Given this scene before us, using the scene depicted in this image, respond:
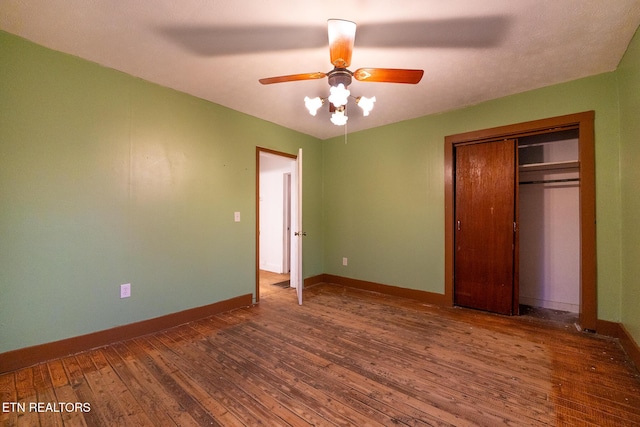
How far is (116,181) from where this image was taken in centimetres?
253

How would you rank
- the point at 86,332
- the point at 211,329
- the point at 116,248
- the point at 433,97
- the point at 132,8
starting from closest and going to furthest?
the point at 132,8 < the point at 86,332 < the point at 116,248 < the point at 211,329 < the point at 433,97

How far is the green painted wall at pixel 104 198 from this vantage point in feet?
6.81

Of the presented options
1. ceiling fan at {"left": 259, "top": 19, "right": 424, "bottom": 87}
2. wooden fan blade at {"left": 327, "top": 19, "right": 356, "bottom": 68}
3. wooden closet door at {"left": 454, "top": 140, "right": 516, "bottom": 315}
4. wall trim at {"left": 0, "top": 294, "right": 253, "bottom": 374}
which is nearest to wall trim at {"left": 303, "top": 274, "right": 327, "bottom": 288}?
wall trim at {"left": 0, "top": 294, "right": 253, "bottom": 374}

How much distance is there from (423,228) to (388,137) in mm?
1444

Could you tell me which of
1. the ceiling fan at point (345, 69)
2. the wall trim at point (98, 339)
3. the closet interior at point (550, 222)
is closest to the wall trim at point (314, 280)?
the wall trim at point (98, 339)

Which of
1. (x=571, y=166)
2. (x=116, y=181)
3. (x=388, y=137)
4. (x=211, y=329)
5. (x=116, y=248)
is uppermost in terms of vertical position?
(x=388, y=137)

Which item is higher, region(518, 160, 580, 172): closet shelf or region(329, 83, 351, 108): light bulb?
region(329, 83, 351, 108): light bulb

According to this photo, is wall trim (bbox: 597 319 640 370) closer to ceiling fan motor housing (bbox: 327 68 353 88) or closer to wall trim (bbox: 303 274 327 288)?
ceiling fan motor housing (bbox: 327 68 353 88)

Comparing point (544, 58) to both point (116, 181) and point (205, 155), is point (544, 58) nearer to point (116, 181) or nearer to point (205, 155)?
point (205, 155)

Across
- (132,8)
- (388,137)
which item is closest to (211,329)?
(132,8)

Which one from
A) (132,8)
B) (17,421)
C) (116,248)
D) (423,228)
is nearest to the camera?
(17,421)

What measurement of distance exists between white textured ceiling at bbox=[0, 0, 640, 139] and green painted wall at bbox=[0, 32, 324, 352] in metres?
0.28

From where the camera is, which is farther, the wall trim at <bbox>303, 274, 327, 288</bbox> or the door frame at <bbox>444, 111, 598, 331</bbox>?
the wall trim at <bbox>303, 274, 327, 288</bbox>

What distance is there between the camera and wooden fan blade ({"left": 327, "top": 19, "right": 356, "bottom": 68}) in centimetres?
176
